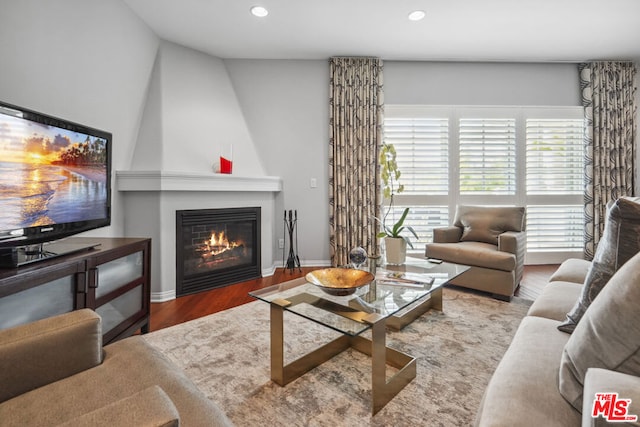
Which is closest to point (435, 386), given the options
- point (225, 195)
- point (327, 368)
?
point (327, 368)

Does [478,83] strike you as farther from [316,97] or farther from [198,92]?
[198,92]

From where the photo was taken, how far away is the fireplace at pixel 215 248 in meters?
3.00

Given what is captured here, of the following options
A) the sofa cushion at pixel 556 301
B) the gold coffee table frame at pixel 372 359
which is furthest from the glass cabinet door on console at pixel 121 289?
the sofa cushion at pixel 556 301

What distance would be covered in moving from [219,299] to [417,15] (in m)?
3.32

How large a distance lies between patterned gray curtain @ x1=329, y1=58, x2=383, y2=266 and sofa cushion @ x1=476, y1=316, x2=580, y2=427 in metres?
2.84

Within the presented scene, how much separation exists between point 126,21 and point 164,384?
3099 millimetres

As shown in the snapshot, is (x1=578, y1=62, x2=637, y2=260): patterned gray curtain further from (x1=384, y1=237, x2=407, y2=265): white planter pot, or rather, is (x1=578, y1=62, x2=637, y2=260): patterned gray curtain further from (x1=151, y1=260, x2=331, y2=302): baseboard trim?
(x1=151, y1=260, x2=331, y2=302): baseboard trim

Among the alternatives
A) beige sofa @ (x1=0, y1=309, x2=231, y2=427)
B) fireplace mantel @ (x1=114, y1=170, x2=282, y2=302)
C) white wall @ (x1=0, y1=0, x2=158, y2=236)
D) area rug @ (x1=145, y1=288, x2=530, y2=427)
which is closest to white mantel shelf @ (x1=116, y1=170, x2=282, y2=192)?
fireplace mantel @ (x1=114, y1=170, x2=282, y2=302)

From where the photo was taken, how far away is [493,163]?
13.2 ft

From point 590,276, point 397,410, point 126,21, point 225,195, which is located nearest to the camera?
point 590,276

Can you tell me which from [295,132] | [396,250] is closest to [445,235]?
[396,250]

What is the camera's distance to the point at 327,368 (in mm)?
1694

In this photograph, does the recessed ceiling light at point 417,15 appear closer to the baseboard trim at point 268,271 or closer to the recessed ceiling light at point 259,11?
the recessed ceiling light at point 259,11

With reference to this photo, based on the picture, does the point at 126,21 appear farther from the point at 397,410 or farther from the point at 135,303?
the point at 397,410
